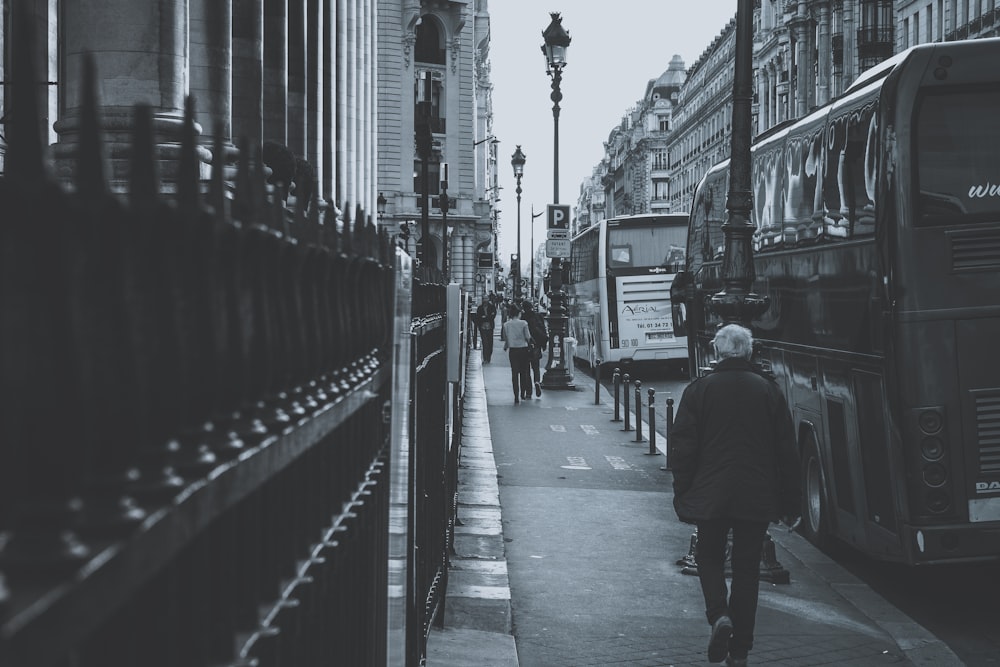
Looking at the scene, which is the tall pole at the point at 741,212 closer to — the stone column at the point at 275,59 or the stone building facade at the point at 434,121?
the stone column at the point at 275,59

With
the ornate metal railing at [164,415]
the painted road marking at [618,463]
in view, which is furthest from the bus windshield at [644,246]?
the ornate metal railing at [164,415]

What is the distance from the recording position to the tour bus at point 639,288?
1356 inches

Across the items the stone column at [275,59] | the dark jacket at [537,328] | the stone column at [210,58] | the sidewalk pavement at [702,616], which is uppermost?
the stone column at [275,59]

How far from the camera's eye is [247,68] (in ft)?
68.8

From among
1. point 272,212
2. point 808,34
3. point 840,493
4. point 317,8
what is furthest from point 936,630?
point 808,34

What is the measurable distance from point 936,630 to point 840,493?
1818 millimetres

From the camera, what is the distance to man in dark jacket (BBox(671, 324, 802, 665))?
304 inches

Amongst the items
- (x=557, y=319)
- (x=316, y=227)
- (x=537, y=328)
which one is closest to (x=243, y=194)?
(x=316, y=227)

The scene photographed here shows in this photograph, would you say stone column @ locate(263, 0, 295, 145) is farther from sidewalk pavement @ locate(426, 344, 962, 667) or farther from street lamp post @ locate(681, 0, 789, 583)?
street lamp post @ locate(681, 0, 789, 583)

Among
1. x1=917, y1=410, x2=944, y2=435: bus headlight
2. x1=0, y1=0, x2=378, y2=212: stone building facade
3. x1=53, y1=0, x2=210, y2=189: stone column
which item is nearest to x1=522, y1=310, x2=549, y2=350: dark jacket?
x1=0, y1=0, x2=378, y2=212: stone building facade

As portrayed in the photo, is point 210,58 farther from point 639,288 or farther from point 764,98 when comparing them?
point 764,98

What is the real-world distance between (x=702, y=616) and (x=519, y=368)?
19388 mm

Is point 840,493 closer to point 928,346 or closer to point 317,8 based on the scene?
point 928,346

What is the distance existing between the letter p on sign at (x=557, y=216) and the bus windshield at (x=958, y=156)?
Result: 71.4 ft
